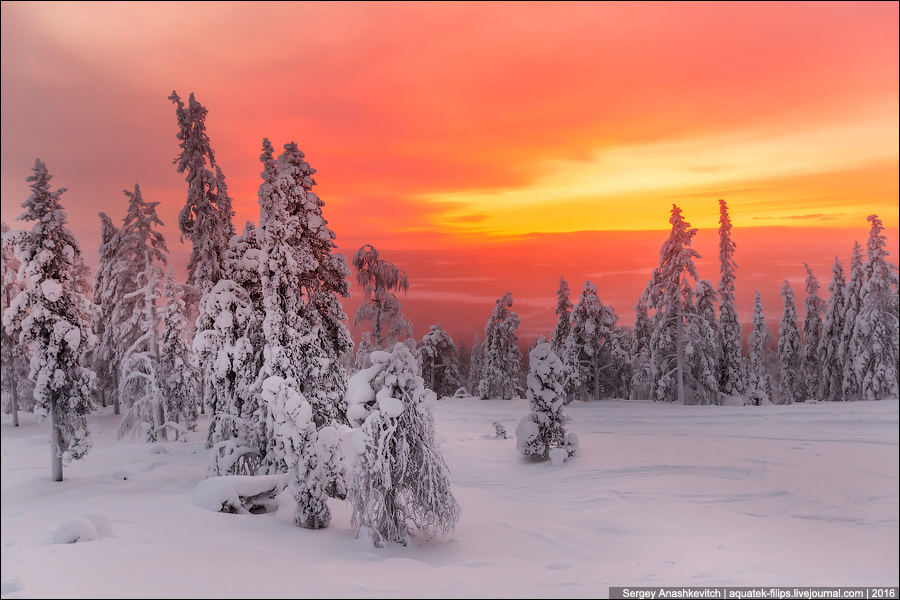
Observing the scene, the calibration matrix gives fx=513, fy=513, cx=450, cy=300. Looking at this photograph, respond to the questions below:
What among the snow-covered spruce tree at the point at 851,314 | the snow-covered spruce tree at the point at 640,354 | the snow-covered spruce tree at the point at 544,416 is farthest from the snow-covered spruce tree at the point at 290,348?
the snow-covered spruce tree at the point at 851,314

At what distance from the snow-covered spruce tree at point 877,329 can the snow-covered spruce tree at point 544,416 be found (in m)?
11.9

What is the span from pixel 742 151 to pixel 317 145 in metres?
13.1

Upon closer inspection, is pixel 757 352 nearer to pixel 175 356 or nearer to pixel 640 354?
pixel 640 354

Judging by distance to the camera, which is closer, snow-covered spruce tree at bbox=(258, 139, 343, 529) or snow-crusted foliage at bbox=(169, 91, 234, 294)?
snow-covered spruce tree at bbox=(258, 139, 343, 529)

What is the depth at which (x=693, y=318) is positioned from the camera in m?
23.1

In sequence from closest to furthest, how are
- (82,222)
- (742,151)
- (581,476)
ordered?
(742,151), (581,476), (82,222)

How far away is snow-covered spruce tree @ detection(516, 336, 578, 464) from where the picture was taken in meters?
17.4

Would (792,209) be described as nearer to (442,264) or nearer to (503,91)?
(503,91)

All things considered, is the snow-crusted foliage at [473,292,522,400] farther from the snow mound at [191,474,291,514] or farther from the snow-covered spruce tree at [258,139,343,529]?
the snow mound at [191,474,291,514]

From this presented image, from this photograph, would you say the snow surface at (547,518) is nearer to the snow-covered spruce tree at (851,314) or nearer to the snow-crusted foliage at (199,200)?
the snow-covered spruce tree at (851,314)

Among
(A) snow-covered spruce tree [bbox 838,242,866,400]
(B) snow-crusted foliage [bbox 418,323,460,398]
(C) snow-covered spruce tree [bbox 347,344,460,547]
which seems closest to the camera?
(C) snow-covered spruce tree [bbox 347,344,460,547]

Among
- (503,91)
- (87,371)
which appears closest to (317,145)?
(503,91)
